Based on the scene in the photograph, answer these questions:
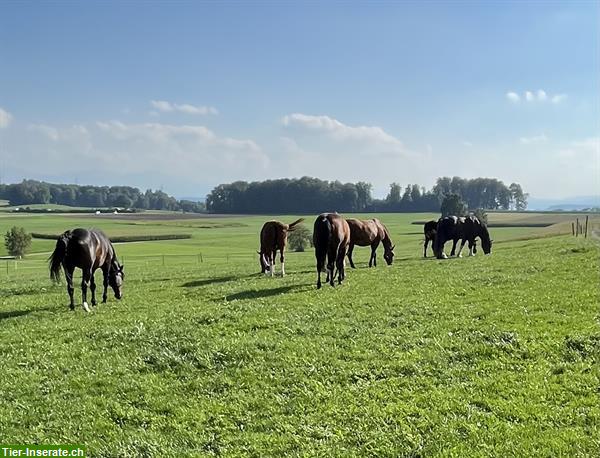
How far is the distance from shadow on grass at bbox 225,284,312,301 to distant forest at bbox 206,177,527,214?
125 metres

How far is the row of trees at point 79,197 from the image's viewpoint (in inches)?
6703

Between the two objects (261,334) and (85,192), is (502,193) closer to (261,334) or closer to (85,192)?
(85,192)

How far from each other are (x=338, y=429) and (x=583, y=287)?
9236mm

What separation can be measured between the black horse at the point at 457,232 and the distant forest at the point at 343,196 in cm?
11339

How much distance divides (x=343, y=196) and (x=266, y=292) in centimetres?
13282

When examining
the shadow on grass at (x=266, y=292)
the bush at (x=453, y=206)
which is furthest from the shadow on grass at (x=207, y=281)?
the bush at (x=453, y=206)

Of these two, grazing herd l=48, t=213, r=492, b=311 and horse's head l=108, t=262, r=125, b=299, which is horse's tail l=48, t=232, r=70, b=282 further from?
horse's head l=108, t=262, r=125, b=299

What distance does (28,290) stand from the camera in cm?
1764

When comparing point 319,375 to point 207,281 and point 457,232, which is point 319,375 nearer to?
point 207,281

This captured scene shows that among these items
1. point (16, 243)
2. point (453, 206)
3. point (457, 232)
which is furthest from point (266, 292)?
point (453, 206)

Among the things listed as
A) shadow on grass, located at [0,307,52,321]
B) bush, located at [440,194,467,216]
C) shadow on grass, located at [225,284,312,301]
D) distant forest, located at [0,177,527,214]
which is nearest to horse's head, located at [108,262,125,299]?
shadow on grass, located at [0,307,52,321]

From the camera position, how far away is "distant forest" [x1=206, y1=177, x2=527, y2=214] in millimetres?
147250

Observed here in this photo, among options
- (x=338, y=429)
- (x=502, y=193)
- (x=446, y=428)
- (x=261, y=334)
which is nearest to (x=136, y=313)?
(x=261, y=334)

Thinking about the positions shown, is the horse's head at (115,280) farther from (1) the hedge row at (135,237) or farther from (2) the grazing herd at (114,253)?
(1) the hedge row at (135,237)
